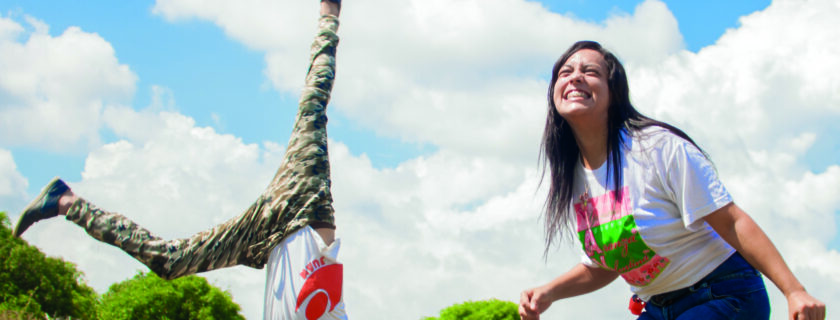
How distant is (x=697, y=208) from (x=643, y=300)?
0.71 m

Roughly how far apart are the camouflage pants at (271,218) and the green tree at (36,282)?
40.0 ft

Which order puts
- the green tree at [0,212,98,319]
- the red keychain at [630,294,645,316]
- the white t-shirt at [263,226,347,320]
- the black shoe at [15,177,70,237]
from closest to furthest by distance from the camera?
1. the red keychain at [630,294,645,316]
2. the white t-shirt at [263,226,347,320]
3. the black shoe at [15,177,70,237]
4. the green tree at [0,212,98,319]

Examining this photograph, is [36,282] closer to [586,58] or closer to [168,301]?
[168,301]

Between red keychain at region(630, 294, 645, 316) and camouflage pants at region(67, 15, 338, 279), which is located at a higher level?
camouflage pants at region(67, 15, 338, 279)

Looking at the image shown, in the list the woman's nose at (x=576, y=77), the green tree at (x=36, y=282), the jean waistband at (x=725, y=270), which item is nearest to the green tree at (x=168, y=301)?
the green tree at (x=36, y=282)

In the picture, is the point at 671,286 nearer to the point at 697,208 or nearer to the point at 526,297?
the point at 697,208

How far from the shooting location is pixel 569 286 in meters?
3.60

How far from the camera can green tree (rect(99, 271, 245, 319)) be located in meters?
15.9

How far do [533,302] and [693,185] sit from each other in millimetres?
966

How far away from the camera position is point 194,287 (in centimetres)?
1672

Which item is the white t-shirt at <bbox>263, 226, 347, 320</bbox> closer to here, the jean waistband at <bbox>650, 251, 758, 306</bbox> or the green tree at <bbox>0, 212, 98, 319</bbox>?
the jean waistband at <bbox>650, 251, 758, 306</bbox>

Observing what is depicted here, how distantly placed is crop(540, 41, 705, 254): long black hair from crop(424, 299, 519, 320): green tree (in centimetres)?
1450

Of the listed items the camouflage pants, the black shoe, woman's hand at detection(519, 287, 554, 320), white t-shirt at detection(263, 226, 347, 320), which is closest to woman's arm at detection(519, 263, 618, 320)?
woman's hand at detection(519, 287, 554, 320)

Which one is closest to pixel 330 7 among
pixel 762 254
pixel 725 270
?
pixel 725 270
